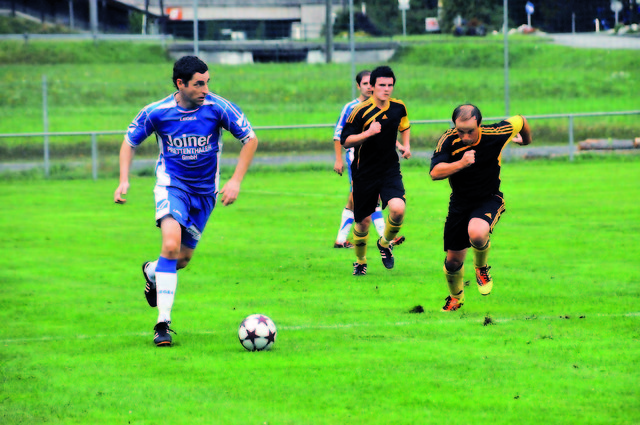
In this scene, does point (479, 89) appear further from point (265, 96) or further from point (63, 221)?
point (63, 221)

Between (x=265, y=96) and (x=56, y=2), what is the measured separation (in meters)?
13.2

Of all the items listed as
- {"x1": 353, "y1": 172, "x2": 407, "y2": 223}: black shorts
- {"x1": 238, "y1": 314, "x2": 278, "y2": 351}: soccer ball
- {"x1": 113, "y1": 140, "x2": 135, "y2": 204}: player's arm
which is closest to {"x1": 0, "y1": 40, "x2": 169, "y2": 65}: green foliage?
{"x1": 353, "y1": 172, "x2": 407, "y2": 223}: black shorts

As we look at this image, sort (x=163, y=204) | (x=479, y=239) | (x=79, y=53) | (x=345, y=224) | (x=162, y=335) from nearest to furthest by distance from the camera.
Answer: (x=162, y=335), (x=163, y=204), (x=479, y=239), (x=345, y=224), (x=79, y=53)

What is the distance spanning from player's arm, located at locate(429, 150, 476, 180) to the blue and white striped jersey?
1.44 meters

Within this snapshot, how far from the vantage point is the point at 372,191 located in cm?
1054

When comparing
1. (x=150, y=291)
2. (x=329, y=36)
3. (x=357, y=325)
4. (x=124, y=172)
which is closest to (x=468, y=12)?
(x=329, y=36)

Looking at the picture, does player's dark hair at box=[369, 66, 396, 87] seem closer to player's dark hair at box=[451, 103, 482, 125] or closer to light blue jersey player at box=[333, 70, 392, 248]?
light blue jersey player at box=[333, 70, 392, 248]

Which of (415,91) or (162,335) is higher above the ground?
(415,91)

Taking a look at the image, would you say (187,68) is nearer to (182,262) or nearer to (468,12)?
(182,262)

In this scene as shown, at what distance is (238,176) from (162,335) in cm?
129

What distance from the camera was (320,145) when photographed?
26.6 m

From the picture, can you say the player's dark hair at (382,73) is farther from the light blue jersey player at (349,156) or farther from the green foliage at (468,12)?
the green foliage at (468,12)

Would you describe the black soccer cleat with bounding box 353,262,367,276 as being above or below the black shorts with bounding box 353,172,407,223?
below

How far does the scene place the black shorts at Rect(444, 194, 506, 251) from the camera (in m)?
8.33
